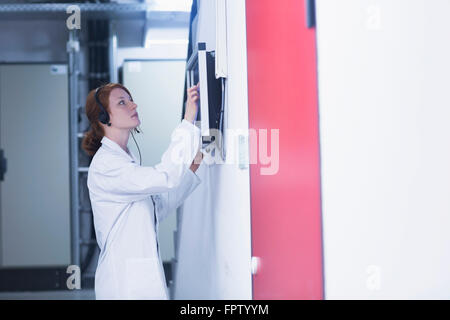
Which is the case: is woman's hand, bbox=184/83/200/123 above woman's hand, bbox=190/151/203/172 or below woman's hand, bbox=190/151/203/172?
above

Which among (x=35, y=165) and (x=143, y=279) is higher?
(x=35, y=165)

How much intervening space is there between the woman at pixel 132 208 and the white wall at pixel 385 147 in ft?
2.48

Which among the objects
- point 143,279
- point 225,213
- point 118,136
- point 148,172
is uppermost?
point 118,136

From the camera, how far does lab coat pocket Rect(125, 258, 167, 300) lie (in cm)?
149

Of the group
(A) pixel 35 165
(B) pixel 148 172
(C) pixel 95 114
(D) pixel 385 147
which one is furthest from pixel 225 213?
(A) pixel 35 165

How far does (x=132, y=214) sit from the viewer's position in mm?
1551

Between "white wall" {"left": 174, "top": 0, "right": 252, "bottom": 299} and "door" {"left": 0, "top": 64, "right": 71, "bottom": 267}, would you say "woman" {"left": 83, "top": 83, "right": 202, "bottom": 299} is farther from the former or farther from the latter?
"door" {"left": 0, "top": 64, "right": 71, "bottom": 267}

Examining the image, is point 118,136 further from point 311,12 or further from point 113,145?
point 311,12

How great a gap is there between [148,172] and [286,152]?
590mm

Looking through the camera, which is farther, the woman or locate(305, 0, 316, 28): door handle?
the woman

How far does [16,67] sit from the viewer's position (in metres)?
3.85

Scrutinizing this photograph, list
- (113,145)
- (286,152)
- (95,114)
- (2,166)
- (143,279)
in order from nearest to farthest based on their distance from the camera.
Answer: (286,152)
(143,279)
(113,145)
(95,114)
(2,166)

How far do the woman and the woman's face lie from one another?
0.08m

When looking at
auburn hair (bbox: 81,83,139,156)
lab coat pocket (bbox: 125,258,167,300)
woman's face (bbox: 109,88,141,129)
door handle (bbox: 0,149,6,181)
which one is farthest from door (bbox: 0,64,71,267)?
lab coat pocket (bbox: 125,258,167,300)
